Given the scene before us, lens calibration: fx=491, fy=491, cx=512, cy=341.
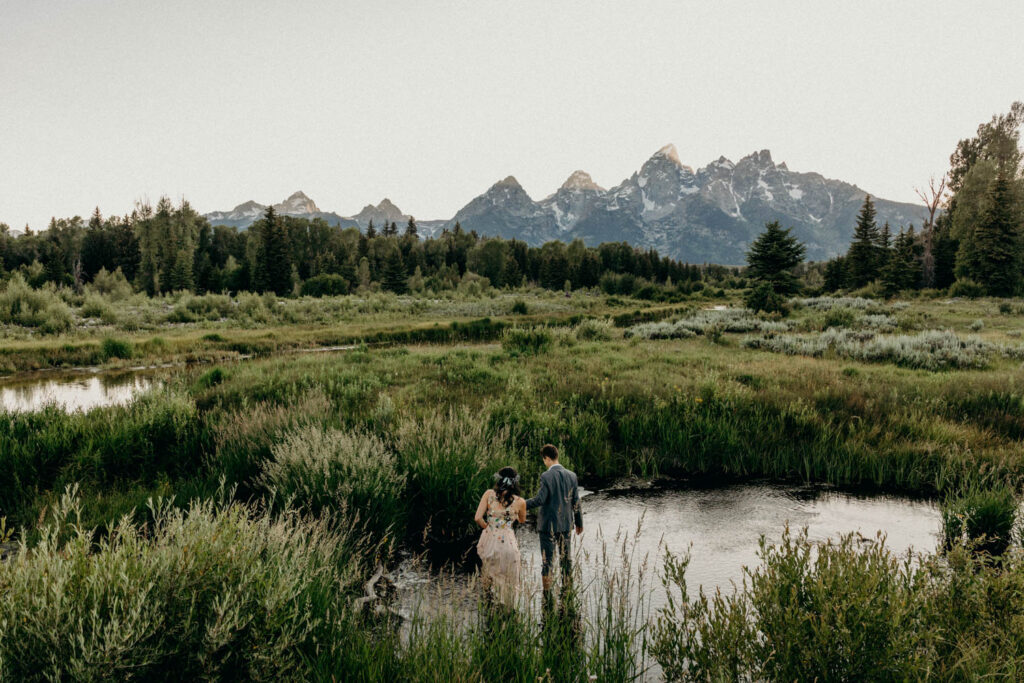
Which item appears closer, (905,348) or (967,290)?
(905,348)

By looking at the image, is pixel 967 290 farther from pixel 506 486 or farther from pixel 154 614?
pixel 154 614

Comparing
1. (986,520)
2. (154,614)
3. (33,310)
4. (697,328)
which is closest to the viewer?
(154,614)

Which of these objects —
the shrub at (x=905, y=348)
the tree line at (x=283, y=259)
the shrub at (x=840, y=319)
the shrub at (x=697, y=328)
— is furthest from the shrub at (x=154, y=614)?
the tree line at (x=283, y=259)

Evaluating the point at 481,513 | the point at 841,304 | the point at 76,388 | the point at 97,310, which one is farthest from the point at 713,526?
the point at 97,310

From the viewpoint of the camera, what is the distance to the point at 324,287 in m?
72.4

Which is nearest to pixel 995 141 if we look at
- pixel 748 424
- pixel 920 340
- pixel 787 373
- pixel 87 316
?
pixel 920 340

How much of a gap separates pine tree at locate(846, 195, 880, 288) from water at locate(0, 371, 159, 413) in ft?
231

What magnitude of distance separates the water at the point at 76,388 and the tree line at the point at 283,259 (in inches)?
1794

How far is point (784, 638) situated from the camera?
11.0 ft

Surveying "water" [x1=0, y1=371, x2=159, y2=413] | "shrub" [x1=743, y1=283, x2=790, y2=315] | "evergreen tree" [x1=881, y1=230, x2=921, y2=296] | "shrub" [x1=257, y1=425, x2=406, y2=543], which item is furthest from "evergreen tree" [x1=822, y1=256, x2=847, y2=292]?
"water" [x1=0, y1=371, x2=159, y2=413]

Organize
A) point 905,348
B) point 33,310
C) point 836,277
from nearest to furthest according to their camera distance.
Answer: point 905,348 → point 33,310 → point 836,277

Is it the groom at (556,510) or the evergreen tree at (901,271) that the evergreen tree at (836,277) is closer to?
the evergreen tree at (901,271)

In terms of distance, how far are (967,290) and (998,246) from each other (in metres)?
4.73

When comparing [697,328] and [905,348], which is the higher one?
[697,328]
